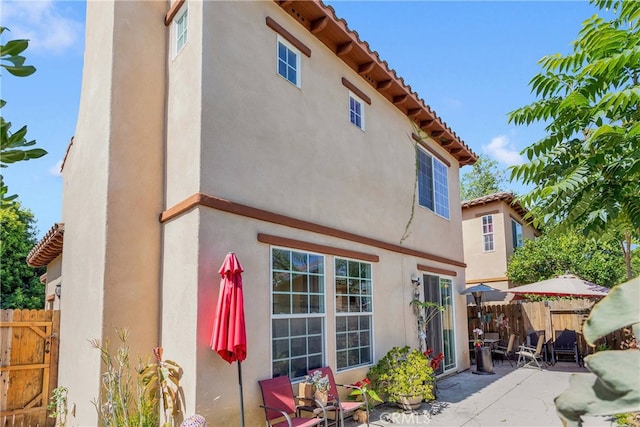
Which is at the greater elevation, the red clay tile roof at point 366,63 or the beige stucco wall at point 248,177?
the red clay tile roof at point 366,63

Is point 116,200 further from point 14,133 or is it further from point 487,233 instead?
point 487,233

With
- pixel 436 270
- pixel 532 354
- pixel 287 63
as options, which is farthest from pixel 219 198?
pixel 532 354

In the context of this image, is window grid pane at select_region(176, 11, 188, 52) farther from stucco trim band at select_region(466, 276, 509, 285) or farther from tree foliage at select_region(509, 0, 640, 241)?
stucco trim band at select_region(466, 276, 509, 285)

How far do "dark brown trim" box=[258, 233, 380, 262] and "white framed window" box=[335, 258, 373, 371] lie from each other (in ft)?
0.48

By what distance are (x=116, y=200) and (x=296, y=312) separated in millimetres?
3429

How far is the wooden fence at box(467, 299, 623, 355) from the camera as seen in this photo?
16.8 metres

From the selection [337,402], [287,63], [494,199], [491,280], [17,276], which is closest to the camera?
[337,402]

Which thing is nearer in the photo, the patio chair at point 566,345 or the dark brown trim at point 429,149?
the dark brown trim at point 429,149

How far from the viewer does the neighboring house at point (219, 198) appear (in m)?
6.93

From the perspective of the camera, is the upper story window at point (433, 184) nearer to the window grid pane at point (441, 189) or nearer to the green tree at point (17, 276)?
the window grid pane at point (441, 189)

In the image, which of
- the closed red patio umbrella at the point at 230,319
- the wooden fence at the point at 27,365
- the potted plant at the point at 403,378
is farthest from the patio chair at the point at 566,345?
the wooden fence at the point at 27,365

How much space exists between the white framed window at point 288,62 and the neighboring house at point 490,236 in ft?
50.1

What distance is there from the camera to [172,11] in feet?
27.2

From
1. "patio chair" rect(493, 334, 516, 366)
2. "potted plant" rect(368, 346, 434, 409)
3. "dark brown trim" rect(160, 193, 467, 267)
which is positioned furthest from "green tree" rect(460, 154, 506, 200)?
"dark brown trim" rect(160, 193, 467, 267)
